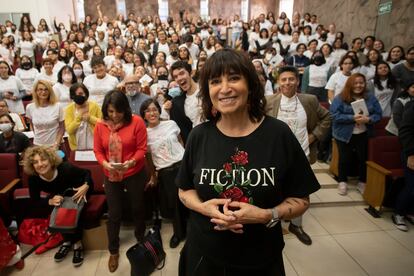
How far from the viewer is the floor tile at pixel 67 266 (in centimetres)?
263

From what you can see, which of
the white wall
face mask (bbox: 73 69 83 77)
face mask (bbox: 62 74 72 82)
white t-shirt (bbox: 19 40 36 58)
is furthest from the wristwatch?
the white wall

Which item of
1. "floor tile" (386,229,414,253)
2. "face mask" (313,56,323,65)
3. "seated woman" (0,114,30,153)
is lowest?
"floor tile" (386,229,414,253)

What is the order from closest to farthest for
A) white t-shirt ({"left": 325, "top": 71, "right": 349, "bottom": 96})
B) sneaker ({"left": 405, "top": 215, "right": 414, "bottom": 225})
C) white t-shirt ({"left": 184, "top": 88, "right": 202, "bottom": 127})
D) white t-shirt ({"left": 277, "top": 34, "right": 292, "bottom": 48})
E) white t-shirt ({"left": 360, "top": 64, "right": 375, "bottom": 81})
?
white t-shirt ({"left": 184, "top": 88, "right": 202, "bottom": 127}), sneaker ({"left": 405, "top": 215, "right": 414, "bottom": 225}), white t-shirt ({"left": 325, "top": 71, "right": 349, "bottom": 96}), white t-shirt ({"left": 360, "top": 64, "right": 375, "bottom": 81}), white t-shirt ({"left": 277, "top": 34, "right": 292, "bottom": 48})

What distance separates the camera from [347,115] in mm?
3549

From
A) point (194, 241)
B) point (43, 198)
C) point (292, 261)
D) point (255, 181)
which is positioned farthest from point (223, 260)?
point (43, 198)

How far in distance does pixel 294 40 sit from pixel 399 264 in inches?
265

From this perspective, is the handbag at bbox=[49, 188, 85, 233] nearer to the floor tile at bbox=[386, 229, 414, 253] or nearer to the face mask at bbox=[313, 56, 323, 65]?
the floor tile at bbox=[386, 229, 414, 253]

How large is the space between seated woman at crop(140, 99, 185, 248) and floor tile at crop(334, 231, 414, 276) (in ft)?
6.02

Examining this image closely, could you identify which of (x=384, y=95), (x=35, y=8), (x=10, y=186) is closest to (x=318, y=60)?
(x=384, y=95)

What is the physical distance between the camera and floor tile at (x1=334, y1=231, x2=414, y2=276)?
2.64 m

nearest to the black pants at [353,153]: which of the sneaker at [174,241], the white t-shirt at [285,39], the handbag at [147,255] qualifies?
the sneaker at [174,241]

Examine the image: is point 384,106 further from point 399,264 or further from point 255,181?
point 255,181

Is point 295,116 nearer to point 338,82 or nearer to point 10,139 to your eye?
point 338,82

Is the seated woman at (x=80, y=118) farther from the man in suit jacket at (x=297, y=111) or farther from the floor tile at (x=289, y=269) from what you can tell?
the floor tile at (x=289, y=269)
